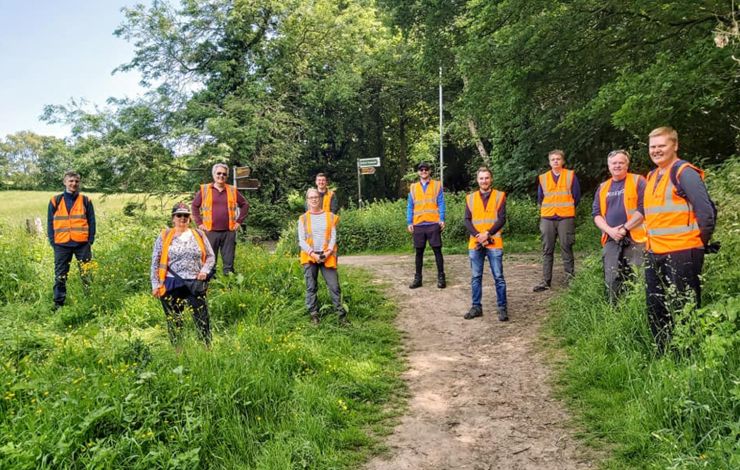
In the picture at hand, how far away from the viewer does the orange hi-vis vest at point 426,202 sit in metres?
Answer: 7.91

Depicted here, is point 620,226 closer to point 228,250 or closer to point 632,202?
point 632,202

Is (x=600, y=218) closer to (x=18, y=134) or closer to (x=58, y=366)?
(x=58, y=366)

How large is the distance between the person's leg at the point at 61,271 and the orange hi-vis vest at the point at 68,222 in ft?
0.48

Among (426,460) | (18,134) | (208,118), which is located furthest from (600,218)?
(18,134)

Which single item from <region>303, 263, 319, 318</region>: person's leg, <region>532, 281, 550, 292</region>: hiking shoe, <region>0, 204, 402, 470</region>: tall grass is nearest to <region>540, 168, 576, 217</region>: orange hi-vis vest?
<region>532, 281, 550, 292</region>: hiking shoe

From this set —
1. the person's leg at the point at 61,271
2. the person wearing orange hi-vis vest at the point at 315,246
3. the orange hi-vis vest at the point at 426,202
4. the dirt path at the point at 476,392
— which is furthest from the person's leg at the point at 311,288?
the person's leg at the point at 61,271

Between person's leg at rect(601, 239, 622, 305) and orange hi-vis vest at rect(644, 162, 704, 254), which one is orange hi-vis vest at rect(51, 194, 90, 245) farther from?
orange hi-vis vest at rect(644, 162, 704, 254)

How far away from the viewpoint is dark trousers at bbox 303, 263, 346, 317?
6375 mm

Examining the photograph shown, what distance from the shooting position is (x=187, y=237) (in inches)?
209

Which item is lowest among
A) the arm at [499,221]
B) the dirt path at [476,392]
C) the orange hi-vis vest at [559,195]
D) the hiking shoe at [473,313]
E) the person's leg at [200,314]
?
the dirt path at [476,392]

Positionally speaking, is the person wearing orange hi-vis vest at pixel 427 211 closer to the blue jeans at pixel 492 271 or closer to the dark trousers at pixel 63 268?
the blue jeans at pixel 492 271

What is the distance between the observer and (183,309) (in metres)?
5.38

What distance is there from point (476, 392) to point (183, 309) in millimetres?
3082

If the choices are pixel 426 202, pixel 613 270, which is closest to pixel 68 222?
pixel 426 202
